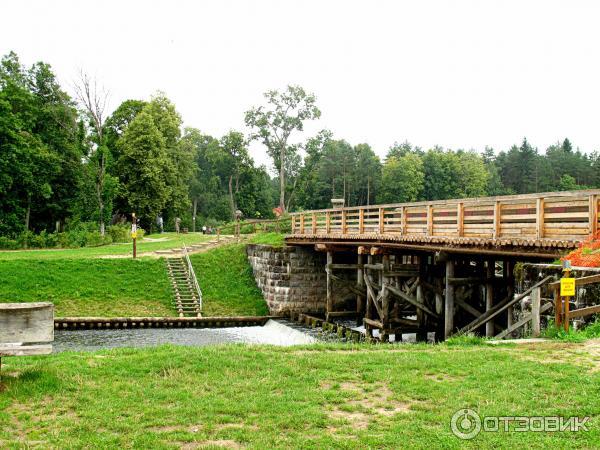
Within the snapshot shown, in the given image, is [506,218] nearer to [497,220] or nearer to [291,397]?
[497,220]

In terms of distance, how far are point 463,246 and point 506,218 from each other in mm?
1338

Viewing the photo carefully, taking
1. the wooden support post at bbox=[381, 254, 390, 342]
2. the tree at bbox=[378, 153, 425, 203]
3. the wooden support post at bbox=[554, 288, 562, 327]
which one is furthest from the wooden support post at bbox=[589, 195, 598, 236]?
the tree at bbox=[378, 153, 425, 203]

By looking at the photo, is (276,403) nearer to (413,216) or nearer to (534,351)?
(534,351)

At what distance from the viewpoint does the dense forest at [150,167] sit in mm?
41219

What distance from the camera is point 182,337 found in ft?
69.7

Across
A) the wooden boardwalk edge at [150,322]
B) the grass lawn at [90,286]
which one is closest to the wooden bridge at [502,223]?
the wooden boardwalk edge at [150,322]

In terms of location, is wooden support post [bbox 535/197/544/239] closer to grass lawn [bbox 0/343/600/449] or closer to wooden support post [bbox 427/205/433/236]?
grass lawn [bbox 0/343/600/449]

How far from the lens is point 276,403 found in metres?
6.45

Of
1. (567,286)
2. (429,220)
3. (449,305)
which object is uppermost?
(429,220)

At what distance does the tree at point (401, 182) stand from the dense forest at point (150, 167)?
5.5 inches

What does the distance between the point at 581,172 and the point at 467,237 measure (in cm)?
8292

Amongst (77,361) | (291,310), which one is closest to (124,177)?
(291,310)

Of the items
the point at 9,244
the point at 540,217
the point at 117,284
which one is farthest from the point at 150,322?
the point at 9,244

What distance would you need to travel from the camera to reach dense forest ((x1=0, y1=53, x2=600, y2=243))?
41219 millimetres
